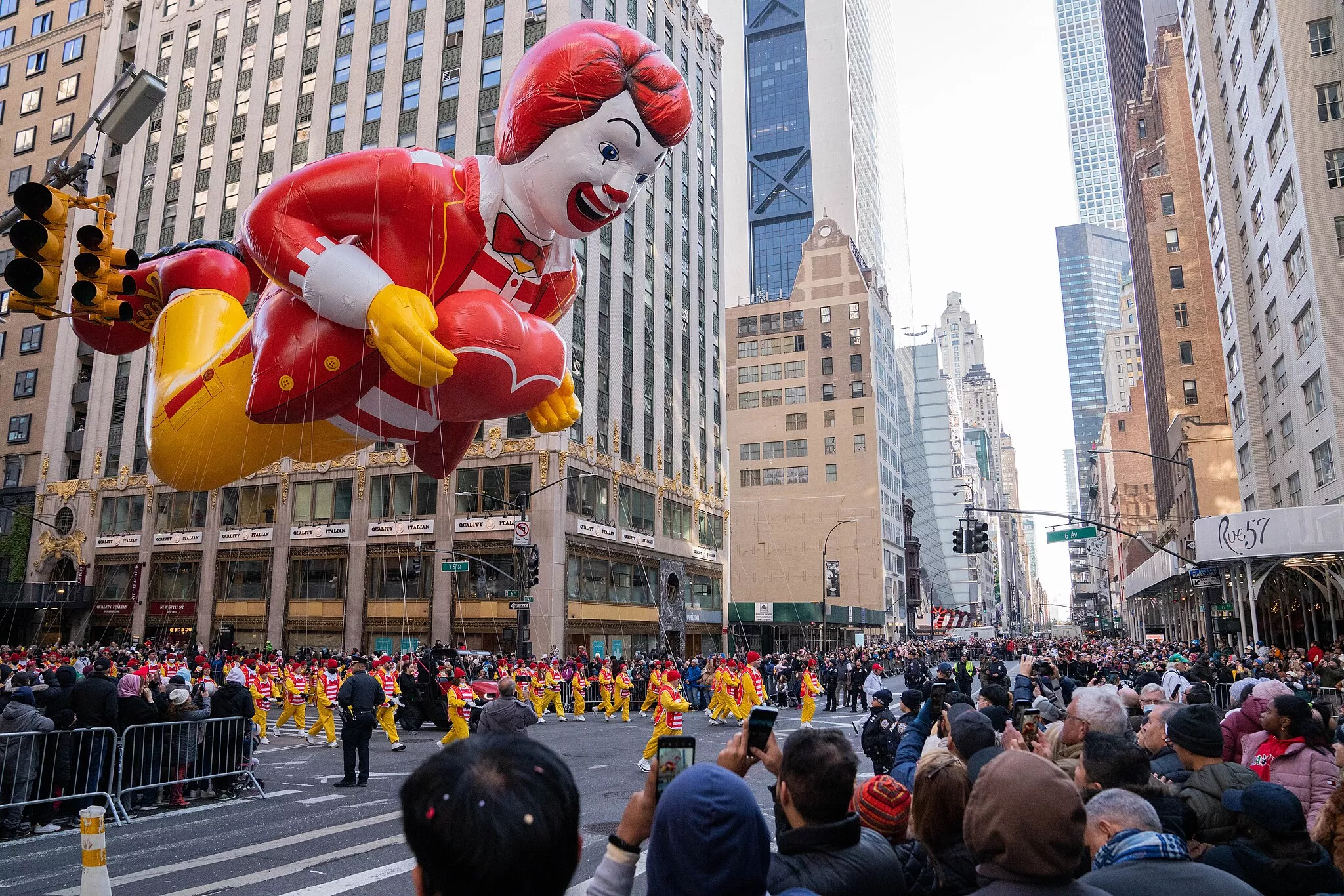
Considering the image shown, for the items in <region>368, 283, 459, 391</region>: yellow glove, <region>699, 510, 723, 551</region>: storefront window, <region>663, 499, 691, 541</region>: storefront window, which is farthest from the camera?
<region>699, 510, 723, 551</region>: storefront window

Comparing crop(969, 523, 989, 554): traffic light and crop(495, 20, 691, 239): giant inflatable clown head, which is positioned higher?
crop(495, 20, 691, 239): giant inflatable clown head

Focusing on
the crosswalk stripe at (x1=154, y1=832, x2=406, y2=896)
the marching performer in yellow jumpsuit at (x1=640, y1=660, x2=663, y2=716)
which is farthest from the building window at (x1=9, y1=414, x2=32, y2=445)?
the crosswalk stripe at (x1=154, y1=832, x2=406, y2=896)

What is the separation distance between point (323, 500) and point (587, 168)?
37948mm

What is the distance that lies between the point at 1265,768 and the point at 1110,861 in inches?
160

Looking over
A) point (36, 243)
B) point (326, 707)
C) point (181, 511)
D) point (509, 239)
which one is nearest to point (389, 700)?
point (326, 707)

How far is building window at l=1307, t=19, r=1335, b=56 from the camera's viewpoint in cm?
3133

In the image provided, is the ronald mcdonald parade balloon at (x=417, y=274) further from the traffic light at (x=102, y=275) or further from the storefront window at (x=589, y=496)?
the storefront window at (x=589, y=496)

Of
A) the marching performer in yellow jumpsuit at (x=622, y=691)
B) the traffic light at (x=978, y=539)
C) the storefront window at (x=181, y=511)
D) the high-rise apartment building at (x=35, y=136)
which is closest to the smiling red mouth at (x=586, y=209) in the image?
the marching performer in yellow jumpsuit at (x=622, y=691)

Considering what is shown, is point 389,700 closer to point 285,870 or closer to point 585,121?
point 285,870

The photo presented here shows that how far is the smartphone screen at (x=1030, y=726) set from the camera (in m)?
7.14

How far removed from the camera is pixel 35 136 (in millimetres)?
52469

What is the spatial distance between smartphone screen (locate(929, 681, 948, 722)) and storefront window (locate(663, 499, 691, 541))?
130 feet

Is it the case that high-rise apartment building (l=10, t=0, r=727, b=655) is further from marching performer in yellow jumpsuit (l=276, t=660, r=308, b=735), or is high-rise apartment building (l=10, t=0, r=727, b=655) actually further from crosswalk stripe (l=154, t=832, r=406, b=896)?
crosswalk stripe (l=154, t=832, r=406, b=896)

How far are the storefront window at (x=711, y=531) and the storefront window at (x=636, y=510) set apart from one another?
6.93m
